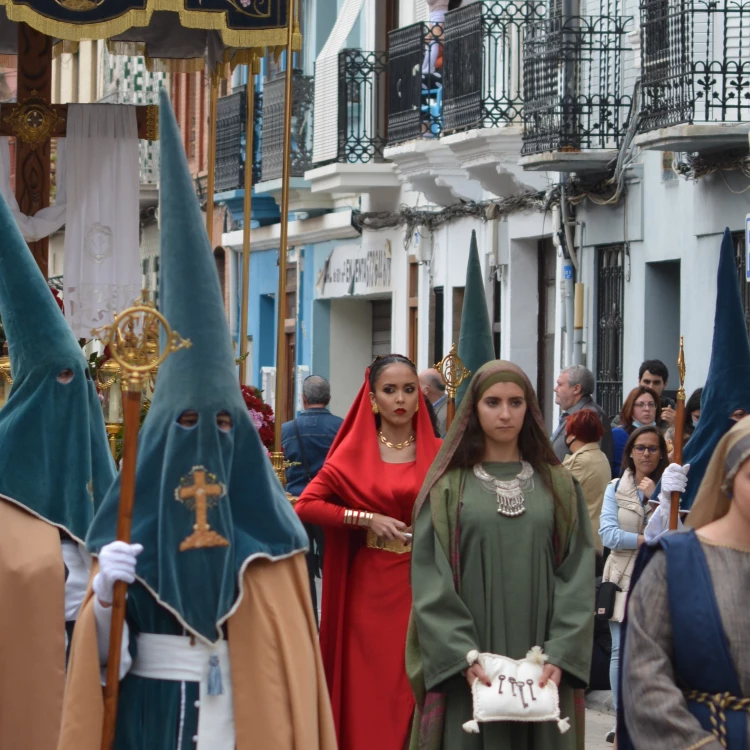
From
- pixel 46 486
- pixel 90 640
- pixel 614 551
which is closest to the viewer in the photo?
pixel 90 640

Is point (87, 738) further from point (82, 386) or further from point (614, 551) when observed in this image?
point (614, 551)

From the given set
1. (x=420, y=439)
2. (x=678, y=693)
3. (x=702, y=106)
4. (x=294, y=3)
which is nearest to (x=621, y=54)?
(x=702, y=106)

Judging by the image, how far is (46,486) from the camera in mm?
7039

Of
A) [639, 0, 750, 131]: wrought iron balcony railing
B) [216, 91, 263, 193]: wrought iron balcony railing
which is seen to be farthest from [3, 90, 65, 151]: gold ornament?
[216, 91, 263, 193]: wrought iron balcony railing

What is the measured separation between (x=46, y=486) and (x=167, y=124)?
1.68 meters

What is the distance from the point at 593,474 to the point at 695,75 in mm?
5923

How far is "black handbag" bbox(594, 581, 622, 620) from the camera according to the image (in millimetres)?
9492

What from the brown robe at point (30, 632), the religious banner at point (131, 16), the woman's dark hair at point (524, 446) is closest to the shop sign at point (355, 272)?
the religious banner at point (131, 16)

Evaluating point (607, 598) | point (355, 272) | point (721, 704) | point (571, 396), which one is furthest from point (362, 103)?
point (721, 704)

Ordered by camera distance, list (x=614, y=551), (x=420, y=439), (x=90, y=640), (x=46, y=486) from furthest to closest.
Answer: (x=614, y=551) → (x=420, y=439) → (x=46, y=486) → (x=90, y=640)

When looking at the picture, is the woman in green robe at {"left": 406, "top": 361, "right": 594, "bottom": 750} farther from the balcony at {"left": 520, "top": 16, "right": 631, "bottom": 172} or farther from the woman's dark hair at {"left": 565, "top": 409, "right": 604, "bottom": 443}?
the balcony at {"left": 520, "top": 16, "right": 631, "bottom": 172}

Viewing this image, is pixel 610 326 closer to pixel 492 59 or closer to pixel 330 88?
pixel 492 59

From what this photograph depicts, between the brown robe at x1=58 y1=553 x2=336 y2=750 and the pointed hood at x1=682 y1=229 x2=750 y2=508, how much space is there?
2861 millimetres

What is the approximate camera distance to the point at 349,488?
812 cm
